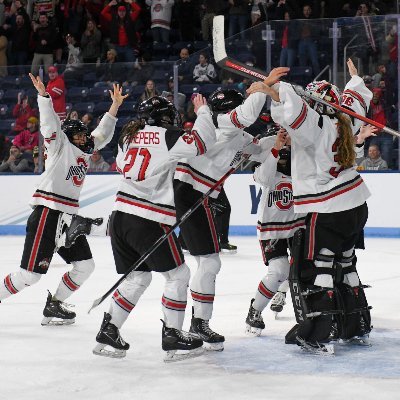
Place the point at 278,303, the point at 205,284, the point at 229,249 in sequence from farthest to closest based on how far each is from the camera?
the point at 229,249
the point at 278,303
the point at 205,284

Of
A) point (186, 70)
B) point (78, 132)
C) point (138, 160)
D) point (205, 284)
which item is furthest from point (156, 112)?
point (186, 70)

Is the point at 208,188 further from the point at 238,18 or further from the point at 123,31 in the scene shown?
the point at 123,31

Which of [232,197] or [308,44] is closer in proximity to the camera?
[308,44]

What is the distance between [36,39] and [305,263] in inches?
386

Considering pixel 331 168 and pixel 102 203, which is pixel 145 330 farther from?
pixel 102 203

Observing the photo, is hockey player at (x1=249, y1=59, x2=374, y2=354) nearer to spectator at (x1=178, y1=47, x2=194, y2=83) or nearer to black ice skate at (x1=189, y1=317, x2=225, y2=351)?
black ice skate at (x1=189, y1=317, x2=225, y2=351)

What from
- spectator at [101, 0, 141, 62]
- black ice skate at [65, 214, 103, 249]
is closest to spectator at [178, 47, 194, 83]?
spectator at [101, 0, 141, 62]

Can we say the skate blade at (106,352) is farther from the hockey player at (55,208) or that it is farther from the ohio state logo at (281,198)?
the ohio state logo at (281,198)

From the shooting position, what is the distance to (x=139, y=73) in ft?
34.8

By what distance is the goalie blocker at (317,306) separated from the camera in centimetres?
449

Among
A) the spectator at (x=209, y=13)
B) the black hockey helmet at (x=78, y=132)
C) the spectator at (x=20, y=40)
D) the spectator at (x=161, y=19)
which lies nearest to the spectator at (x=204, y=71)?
the spectator at (x=209, y=13)

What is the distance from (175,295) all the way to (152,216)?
384 mm

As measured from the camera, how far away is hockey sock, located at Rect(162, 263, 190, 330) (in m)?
4.38

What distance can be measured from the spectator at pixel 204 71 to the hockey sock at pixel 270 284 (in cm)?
544
